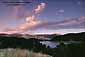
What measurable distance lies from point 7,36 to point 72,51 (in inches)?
53.9

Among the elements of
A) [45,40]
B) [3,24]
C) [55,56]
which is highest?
[3,24]

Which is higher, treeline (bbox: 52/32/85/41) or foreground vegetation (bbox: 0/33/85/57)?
treeline (bbox: 52/32/85/41)

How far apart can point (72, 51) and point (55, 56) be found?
1.31ft

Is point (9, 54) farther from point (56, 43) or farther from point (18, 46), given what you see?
point (56, 43)

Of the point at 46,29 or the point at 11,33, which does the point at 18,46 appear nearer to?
the point at 11,33

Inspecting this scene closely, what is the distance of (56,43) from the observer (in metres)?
4.72

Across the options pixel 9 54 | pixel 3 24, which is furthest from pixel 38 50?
pixel 3 24

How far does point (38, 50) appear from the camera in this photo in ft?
15.3

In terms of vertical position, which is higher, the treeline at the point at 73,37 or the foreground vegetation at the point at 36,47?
the treeline at the point at 73,37

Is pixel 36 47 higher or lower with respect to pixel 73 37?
lower

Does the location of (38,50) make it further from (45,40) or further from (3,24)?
(3,24)

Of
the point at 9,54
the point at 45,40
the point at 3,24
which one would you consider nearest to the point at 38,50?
the point at 45,40

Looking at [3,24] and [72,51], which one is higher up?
[3,24]

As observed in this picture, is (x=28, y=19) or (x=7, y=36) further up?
(x=28, y=19)
